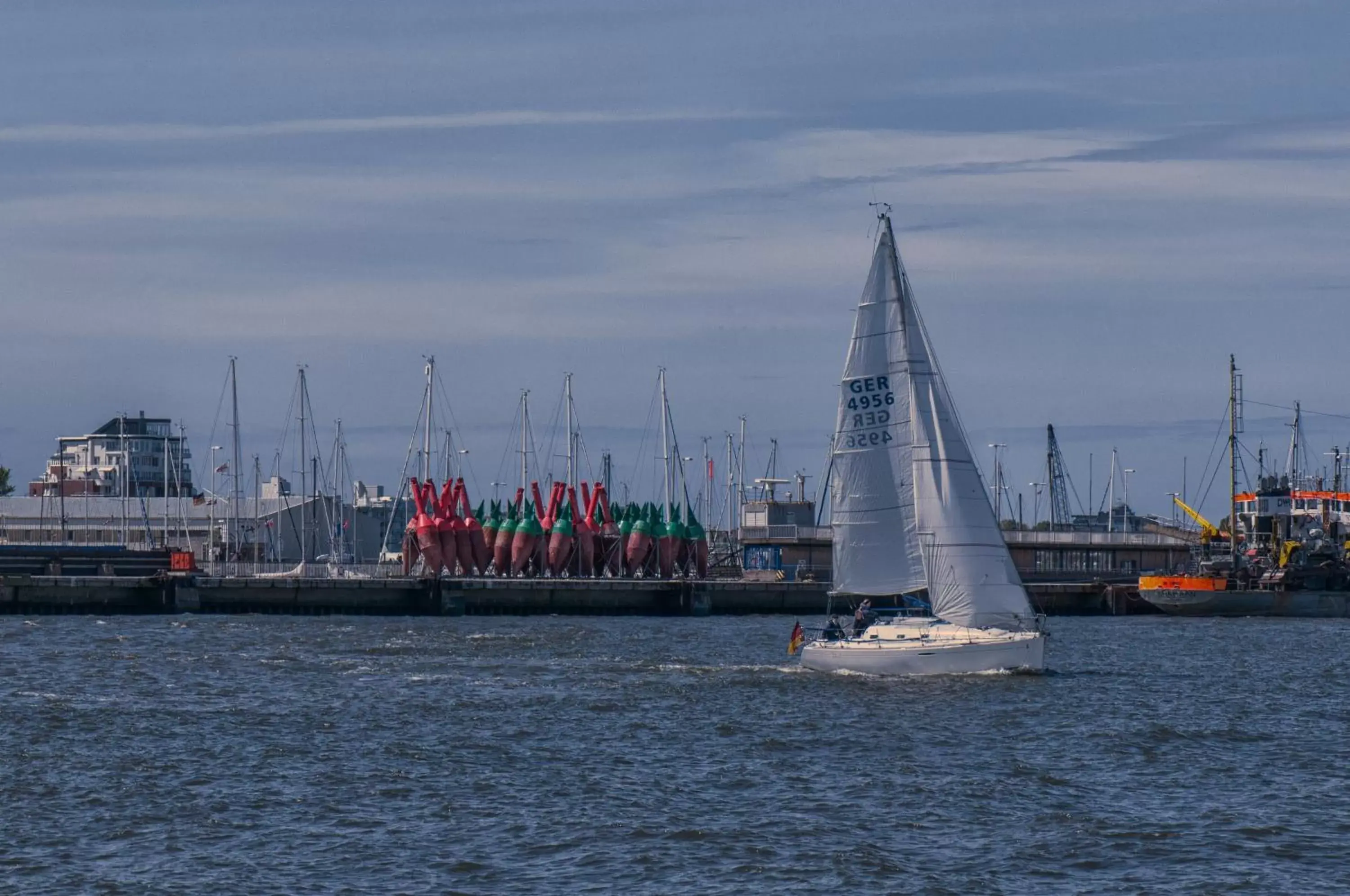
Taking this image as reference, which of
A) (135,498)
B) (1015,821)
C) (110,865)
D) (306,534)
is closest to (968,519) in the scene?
(1015,821)

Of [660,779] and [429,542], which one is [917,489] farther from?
[429,542]

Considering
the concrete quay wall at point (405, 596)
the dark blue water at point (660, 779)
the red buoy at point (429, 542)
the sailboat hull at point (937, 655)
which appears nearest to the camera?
the dark blue water at point (660, 779)

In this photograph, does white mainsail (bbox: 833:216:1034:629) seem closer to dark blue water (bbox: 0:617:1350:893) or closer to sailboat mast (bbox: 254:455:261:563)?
dark blue water (bbox: 0:617:1350:893)

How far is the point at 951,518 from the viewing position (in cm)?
5134

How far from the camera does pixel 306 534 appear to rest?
155m

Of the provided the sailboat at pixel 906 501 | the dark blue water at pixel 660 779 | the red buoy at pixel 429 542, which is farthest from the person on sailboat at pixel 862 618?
the red buoy at pixel 429 542

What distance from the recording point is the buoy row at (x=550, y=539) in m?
111

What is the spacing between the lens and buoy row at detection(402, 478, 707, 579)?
365 feet

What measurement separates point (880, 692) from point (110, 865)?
25.4 m

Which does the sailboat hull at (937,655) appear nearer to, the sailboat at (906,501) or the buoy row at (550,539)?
the sailboat at (906,501)

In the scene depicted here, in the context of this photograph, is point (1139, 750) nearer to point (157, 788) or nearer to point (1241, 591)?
point (157, 788)

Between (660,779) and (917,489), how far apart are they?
18.7 metres

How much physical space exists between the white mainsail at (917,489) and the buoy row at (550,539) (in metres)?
58.7

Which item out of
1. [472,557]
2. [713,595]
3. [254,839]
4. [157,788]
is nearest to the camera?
[254,839]
